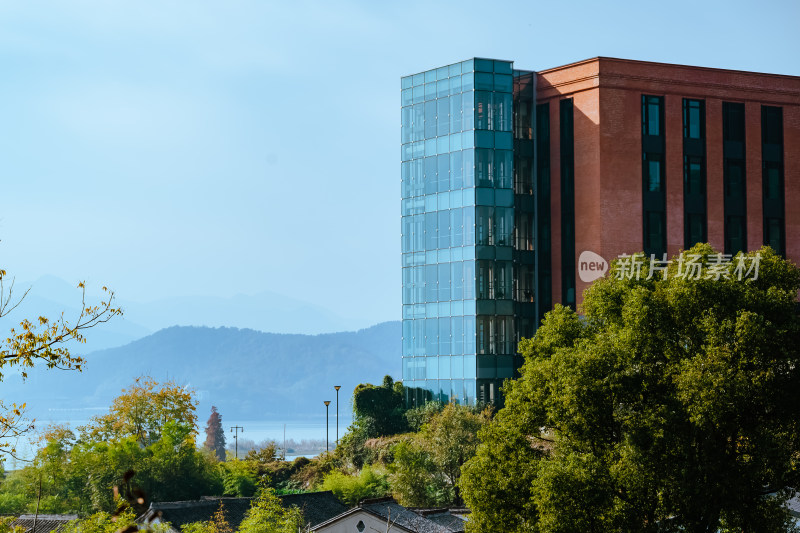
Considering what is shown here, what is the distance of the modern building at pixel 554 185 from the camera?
202ft

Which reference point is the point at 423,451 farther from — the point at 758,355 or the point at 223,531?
the point at 758,355

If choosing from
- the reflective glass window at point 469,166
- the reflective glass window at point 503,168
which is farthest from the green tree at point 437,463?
the reflective glass window at point 503,168

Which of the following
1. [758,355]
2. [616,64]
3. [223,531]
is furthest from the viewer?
[616,64]

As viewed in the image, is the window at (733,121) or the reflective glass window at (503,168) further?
the window at (733,121)

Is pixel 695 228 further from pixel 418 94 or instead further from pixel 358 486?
pixel 358 486

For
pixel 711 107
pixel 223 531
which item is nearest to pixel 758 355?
pixel 223 531

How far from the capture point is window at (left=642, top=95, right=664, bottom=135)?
205ft

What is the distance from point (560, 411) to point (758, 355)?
17.6 ft

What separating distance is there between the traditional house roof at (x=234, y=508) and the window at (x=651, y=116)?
3060cm

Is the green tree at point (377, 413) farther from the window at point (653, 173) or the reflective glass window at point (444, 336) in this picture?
the window at point (653, 173)

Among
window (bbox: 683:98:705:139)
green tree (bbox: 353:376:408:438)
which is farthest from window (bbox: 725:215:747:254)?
green tree (bbox: 353:376:408:438)

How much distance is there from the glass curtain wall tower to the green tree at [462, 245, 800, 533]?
3300 cm

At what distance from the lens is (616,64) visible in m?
62.1

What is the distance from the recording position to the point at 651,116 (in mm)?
62688
